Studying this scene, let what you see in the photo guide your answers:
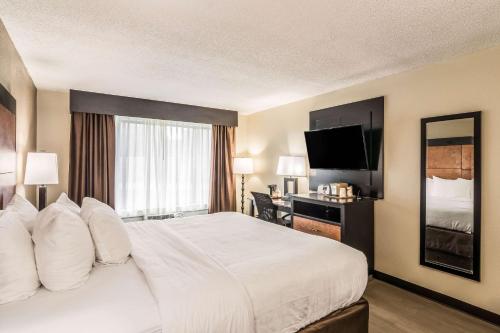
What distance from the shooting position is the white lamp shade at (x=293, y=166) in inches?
166

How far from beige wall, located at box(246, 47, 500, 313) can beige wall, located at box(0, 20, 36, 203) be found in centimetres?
355

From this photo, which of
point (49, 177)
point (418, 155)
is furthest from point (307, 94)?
point (49, 177)

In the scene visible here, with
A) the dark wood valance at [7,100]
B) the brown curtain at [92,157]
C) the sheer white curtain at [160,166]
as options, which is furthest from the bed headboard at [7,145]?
the sheer white curtain at [160,166]

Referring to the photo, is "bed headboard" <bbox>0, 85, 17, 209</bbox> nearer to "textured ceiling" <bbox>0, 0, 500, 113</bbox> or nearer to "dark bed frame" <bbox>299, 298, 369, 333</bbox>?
"textured ceiling" <bbox>0, 0, 500, 113</bbox>

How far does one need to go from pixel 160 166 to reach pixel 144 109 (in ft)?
3.25

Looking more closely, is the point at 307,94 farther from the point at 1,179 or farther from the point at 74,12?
the point at 1,179

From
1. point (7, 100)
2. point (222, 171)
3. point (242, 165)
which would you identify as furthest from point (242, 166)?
point (7, 100)

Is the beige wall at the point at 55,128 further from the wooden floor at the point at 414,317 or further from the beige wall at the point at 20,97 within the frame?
the wooden floor at the point at 414,317

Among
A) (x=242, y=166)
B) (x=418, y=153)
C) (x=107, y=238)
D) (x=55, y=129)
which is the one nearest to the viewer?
(x=107, y=238)

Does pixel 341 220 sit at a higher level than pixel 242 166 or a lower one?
lower

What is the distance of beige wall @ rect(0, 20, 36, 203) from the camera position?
84.8 inches

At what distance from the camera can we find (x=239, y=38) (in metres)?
2.30

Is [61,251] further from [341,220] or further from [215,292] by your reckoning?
[341,220]

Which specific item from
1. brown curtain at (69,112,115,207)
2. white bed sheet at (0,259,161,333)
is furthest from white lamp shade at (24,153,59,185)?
white bed sheet at (0,259,161,333)
